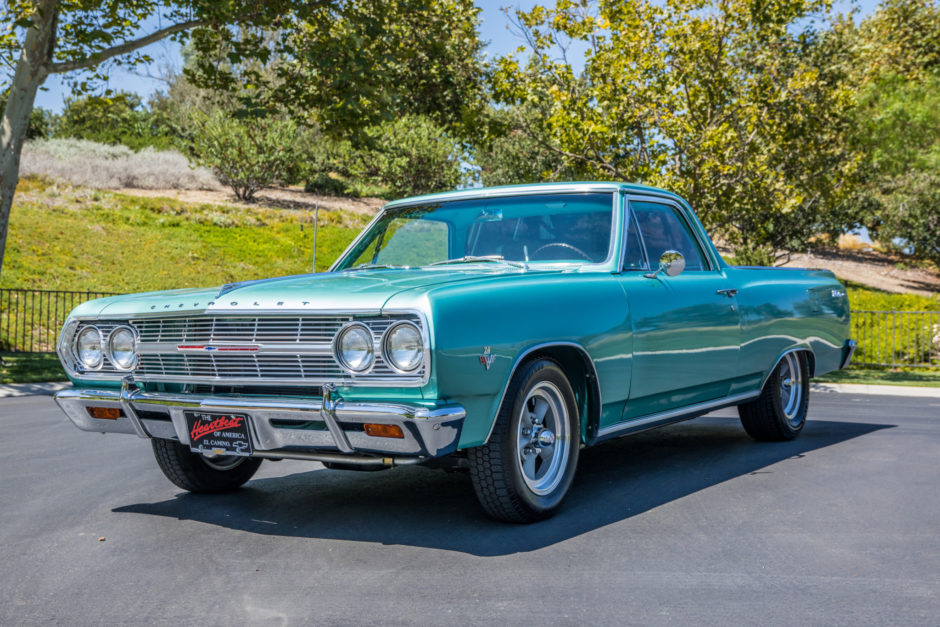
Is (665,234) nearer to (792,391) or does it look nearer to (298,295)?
(792,391)

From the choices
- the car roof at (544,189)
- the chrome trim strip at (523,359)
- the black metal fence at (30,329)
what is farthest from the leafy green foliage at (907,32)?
the chrome trim strip at (523,359)

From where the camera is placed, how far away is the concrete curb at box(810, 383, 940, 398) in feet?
41.9

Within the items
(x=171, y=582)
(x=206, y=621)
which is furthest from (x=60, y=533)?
(x=206, y=621)

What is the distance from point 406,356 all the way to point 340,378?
331 millimetres

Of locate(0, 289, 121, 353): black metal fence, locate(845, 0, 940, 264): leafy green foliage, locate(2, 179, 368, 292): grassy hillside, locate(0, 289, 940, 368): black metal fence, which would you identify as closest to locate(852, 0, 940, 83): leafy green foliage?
locate(845, 0, 940, 264): leafy green foliage

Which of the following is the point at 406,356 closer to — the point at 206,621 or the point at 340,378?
the point at 340,378

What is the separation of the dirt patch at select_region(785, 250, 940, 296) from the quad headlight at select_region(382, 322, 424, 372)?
36.4 m

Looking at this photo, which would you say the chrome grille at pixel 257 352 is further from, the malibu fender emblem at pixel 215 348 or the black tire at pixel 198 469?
the black tire at pixel 198 469

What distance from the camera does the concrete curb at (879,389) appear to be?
41.9 ft

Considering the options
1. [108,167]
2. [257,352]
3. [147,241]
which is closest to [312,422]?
[257,352]

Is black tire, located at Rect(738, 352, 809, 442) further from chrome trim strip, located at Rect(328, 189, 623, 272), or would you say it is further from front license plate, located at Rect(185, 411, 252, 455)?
front license plate, located at Rect(185, 411, 252, 455)

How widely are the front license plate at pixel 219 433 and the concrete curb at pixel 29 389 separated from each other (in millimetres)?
8534

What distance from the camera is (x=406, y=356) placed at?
407 centimetres

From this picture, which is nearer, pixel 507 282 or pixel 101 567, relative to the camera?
pixel 101 567
